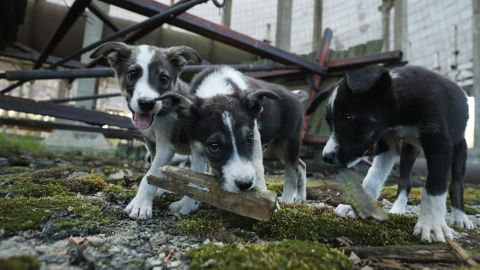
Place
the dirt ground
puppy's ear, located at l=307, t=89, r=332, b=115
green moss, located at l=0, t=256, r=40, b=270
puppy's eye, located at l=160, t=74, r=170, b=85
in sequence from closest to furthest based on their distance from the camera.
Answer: green moss, located at l=0, t=256, r=40, b=270 → the dirt ground → puppy's ear, located at l=307, t=89, r=332, b=115 → puppy's eye, located at l=160, t=74, r=170, b=85

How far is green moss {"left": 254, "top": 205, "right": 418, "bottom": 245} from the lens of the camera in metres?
2.42

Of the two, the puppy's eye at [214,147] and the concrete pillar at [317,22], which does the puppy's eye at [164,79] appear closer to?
the puppy's eye at [214,147]

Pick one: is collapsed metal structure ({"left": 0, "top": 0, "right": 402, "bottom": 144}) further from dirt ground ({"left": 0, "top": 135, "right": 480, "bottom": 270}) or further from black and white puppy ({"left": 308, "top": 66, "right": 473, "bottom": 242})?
black and white puppy ({"left": 308, "top": 66, "right": 473, "bottom": 242})

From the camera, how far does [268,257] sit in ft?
5.90

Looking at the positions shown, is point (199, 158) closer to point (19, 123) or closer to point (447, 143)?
point (447, 143)

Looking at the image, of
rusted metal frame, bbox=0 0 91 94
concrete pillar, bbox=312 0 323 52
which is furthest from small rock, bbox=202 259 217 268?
concrete pillar, bbox=312 0 323 52

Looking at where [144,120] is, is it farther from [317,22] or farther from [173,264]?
[317,22]

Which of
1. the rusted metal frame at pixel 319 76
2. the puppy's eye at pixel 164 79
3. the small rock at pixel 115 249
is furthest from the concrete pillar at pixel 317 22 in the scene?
the small rock at pixel 115 249

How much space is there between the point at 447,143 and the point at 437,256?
3.85 ft

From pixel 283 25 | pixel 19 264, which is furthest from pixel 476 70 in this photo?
pixel 19 264

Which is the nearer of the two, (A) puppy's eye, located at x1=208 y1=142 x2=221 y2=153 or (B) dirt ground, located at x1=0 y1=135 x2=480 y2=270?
(B) dirt ground, located at x1=0 y1=135 x2=480 y2=270

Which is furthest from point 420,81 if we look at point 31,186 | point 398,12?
point 398,12

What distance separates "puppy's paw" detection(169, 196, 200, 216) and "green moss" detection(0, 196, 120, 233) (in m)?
0.50

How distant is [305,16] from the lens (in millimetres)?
14688
